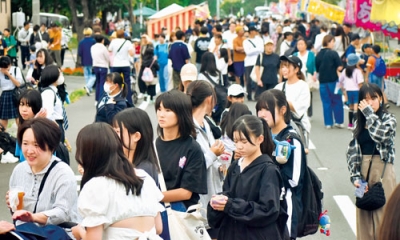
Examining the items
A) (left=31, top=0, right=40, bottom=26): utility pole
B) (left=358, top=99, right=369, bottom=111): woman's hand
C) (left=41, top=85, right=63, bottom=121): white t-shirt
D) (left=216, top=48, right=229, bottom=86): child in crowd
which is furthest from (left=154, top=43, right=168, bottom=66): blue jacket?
(left=358, top=99, right=369, bottom=111): woman's hand

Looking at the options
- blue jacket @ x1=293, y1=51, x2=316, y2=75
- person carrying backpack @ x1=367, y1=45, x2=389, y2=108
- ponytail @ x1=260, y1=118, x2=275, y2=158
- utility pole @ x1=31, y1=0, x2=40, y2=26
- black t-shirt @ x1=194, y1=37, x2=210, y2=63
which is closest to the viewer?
ponytail @ x1=260, y1=118, x2=275, y2=158

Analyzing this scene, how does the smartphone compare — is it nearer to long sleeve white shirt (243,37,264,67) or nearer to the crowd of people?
the crowd of people

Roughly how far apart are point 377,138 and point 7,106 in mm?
7563

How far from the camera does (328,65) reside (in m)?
16.1

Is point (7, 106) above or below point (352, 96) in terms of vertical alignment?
above

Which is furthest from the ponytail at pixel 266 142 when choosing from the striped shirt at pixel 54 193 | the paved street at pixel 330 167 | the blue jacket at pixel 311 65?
the blue jacket at pixel 311 65

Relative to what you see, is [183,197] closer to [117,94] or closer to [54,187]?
[54,187]

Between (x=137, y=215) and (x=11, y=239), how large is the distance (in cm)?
70

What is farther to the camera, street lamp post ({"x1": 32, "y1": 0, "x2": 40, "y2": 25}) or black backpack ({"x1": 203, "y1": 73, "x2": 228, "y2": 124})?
street lamp post ({"x1": 32, "y1": 0, "x2": 40, "y2": 25})

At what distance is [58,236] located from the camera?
473cm

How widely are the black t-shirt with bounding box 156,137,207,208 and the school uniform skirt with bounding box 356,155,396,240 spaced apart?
8.11 ft

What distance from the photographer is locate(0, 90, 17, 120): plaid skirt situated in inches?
535

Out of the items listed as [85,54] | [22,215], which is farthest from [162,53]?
[22,215]

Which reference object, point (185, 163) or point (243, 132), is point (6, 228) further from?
point (243, 132)
